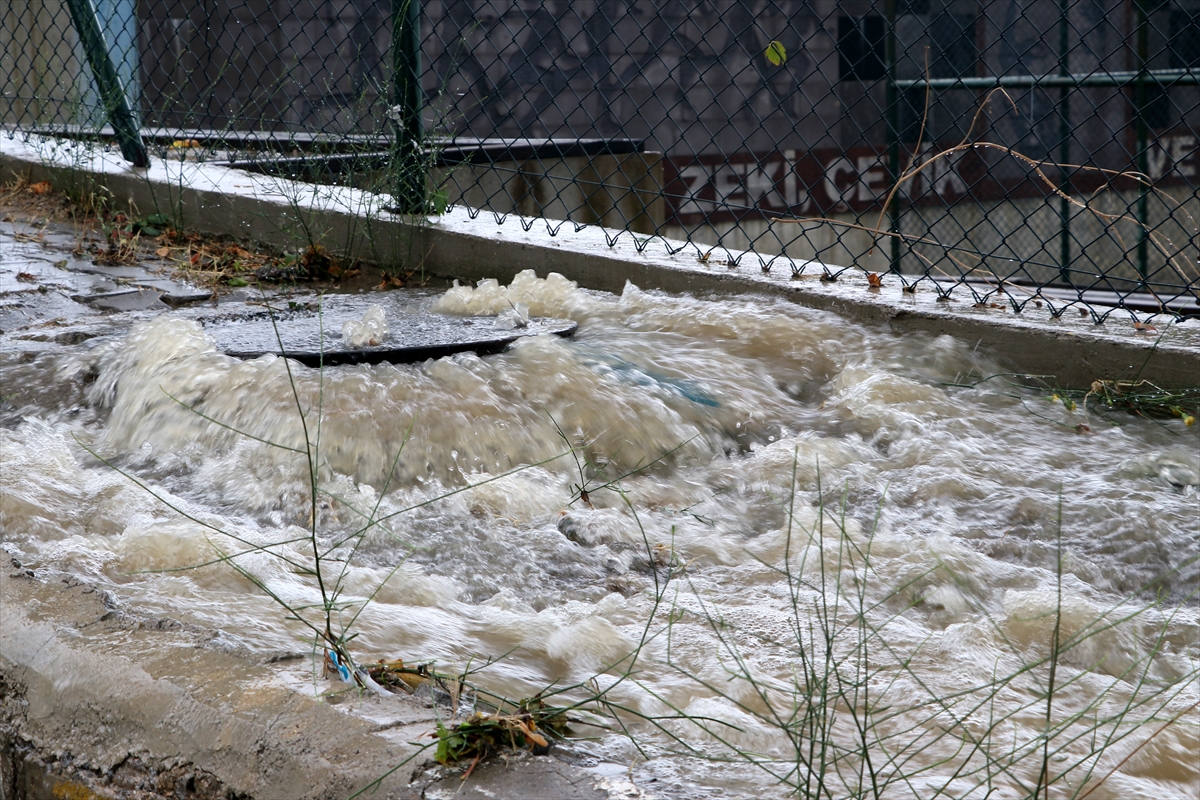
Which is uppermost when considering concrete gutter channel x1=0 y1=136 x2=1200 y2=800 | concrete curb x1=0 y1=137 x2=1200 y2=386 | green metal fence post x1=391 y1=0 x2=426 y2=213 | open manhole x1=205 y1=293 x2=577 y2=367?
green metal fence post x1=391 y1=0 x2=426 y2=213

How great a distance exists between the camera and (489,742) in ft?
4.43

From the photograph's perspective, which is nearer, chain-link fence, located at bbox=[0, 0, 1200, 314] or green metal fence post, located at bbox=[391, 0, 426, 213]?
green metal fence post, located at bbox=[391, 0, 426, 213]

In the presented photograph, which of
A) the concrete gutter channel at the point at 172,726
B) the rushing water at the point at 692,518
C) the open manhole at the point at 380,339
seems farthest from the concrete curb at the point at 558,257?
the concrete gutter channel at the point at 172,726

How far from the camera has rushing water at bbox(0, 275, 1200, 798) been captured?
172cm

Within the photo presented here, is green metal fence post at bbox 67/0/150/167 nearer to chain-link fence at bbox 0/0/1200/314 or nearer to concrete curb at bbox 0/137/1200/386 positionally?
concrete curb at bbox 0/137/1200/386

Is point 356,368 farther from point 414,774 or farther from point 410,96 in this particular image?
point 414,774

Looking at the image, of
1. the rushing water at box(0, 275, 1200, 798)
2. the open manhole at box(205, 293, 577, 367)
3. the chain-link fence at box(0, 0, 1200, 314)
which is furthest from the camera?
the chain-link fence at box(0, 0, 1200, 314)

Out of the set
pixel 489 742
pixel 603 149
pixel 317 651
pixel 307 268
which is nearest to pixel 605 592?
pixel 317 651

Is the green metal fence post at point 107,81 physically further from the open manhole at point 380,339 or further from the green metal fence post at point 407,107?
the open manhole at point 380,339

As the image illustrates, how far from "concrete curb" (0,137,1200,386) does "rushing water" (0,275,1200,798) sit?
113mm

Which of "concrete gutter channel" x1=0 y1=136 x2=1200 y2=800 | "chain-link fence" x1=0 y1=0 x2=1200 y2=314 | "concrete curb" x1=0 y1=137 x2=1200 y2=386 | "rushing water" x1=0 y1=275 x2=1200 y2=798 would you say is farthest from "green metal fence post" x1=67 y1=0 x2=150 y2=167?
"concrete gutter channel" x1=0 y1=136 x2=1200 y2=800

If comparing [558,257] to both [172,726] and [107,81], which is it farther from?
[172,726]

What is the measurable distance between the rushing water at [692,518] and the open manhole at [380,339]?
11cm

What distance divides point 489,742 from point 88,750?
0.58 m
